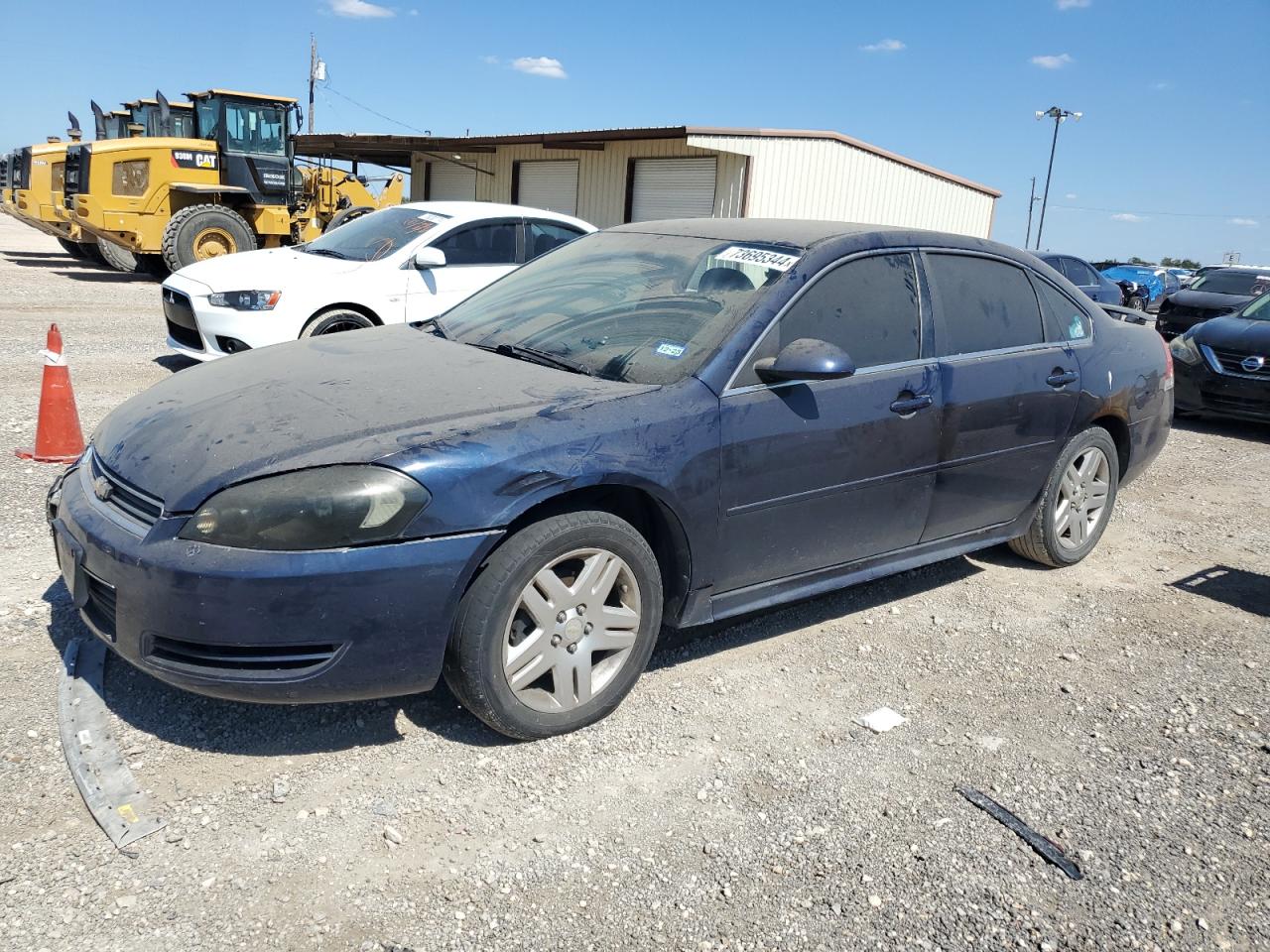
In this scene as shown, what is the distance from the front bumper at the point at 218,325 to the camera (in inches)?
301

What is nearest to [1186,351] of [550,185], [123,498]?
[123,498]

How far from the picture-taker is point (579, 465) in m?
3.02

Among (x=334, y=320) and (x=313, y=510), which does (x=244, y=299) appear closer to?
(x=334, y=320)

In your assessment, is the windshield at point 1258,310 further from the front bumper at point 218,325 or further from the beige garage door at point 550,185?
the beige garage door at point 550,185

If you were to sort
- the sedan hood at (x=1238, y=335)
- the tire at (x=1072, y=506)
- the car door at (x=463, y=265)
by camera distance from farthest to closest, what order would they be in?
the sedan hood at (x=1238, y=335), the car door at (x=463, y=265), the tire at (x=1072, y=506)

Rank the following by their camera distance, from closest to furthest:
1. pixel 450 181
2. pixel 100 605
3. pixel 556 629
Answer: pixel 100 605
pixel 556 629
pixel 450 181

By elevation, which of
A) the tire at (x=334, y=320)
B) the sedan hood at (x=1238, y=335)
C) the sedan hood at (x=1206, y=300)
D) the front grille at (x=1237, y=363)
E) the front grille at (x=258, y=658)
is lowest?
the front grille at (x=258, y=658)

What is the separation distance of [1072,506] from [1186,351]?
224 inches

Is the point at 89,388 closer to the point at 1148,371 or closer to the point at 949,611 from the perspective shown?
the point at 949,611

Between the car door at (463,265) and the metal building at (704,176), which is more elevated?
the metal building at (704,176)

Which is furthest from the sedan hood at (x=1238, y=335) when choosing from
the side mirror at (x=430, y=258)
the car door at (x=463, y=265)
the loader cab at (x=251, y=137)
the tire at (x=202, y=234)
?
the loader cab at (x=251, y=137)

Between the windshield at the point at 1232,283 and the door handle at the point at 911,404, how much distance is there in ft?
47.3

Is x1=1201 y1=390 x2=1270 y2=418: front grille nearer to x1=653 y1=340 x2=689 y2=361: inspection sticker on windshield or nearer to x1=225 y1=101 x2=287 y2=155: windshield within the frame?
x1=653 y1=340 x2=689 y2=361: inspection sticker on windshield

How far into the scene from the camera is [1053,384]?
456cm
